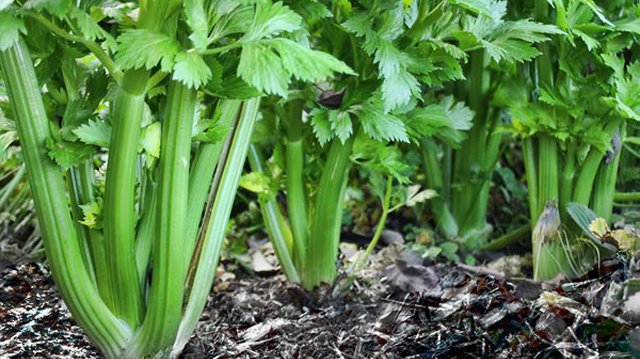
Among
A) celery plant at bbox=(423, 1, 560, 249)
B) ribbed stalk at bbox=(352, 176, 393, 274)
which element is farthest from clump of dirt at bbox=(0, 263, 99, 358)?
celery plant at bbox=(423, 1, 560, 249)

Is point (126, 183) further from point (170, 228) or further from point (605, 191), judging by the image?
point (605, 191)

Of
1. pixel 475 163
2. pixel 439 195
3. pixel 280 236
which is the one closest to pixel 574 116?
pixel 475 163

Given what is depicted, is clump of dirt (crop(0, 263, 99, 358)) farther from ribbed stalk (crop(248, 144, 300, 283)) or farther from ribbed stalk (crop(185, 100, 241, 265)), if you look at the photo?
ribbed stalk (crop(248, 144, 300, 283))

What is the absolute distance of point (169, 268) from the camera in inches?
51.8

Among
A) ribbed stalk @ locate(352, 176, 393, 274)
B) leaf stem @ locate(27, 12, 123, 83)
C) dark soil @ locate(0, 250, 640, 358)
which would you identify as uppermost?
leaf stem @ locate(27, 12, 123, 83)

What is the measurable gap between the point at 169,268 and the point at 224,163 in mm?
312

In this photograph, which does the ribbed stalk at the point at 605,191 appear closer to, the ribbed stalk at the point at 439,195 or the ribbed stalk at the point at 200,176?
the ribbed stalk at the point at 439,195

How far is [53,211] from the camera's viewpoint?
1247mm

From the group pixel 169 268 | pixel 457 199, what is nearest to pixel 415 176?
pixel 457 199

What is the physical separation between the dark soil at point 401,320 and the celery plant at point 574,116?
0.30 m

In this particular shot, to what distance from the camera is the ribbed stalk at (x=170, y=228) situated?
4.14 ft

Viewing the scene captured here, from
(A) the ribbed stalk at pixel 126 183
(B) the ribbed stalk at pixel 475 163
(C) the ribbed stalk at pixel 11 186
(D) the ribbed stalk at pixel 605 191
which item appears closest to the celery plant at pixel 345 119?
(B) the ribbed stalk at pixel 475 163

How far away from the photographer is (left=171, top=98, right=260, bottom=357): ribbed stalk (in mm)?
1455

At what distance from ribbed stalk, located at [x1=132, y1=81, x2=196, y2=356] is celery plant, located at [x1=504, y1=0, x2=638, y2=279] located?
917mm
